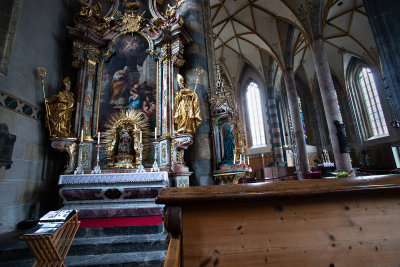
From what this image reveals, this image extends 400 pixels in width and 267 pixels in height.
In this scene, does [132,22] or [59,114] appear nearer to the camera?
[59,114]

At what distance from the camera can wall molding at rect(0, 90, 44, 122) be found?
155 inches

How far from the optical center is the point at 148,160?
5359 millimetres

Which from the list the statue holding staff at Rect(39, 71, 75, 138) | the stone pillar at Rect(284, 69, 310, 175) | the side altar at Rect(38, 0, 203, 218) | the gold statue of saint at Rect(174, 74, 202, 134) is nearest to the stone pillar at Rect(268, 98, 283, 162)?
the stone pillar at Rect(284, 69, 310, 175)

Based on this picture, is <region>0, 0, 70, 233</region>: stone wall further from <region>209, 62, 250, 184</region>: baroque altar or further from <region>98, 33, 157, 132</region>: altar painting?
<region>209, 62, 250, 184</region>: baroque altar

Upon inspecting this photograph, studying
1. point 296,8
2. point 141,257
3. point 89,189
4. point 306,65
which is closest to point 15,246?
point 89,189

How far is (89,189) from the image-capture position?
4.25 meters

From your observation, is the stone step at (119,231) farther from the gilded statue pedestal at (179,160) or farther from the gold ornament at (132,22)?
the gold ornament at (132,22)

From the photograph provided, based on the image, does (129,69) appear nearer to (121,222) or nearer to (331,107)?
(121,222)

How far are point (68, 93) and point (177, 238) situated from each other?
18.1 ft

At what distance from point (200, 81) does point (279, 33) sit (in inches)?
462

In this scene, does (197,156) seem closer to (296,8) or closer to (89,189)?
(89,189)

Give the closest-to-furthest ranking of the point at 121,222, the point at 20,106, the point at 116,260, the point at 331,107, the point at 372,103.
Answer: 1. the point at 116,260
2. the point at 121,222
3. the point at 20,106
4. the point at 331,107
5. the point at 372,103

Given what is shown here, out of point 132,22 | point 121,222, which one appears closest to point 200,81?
point 132,22

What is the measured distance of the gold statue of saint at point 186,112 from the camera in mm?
5023
